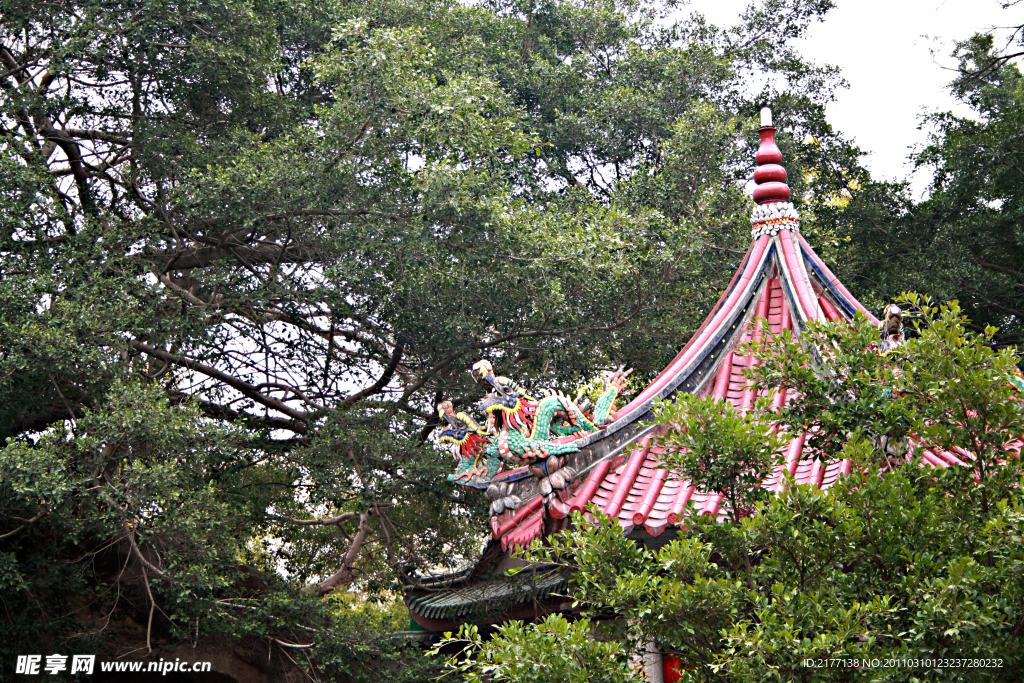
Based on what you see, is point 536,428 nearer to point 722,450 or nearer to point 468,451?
point 468,451

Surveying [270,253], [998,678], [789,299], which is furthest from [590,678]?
[270,253]

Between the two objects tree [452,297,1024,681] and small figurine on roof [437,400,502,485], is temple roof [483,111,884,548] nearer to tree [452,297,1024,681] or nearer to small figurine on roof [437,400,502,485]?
small figurine on roof [437,400,502,485]

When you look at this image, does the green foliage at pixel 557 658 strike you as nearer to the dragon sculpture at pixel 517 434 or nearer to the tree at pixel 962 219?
the dragon sculpture at pixel 517 434

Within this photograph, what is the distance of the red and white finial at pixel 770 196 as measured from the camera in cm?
663

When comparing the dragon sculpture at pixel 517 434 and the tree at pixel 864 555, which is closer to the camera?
the tree at pixel 864 555

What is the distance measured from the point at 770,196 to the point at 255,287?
496 centimetres

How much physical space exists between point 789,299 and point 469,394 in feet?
13.6

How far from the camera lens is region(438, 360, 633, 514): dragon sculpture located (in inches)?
234

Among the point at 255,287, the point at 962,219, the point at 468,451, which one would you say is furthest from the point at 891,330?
the point at 962,219

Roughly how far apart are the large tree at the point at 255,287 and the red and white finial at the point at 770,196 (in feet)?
7.68

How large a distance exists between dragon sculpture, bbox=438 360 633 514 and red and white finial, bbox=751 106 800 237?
1.56 m

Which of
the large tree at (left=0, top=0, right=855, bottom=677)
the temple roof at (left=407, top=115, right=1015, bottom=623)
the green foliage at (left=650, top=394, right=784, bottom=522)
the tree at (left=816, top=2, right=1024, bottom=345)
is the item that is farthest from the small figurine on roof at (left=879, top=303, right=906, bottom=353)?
the tree at (left=816, top=2, right=1024, bottom=345)

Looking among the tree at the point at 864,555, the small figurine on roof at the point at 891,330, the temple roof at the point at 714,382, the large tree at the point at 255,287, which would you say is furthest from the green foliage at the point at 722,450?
the large tree at the point at 255,287

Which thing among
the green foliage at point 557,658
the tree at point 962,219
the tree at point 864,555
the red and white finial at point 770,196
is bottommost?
the green foliage at point 557,658
